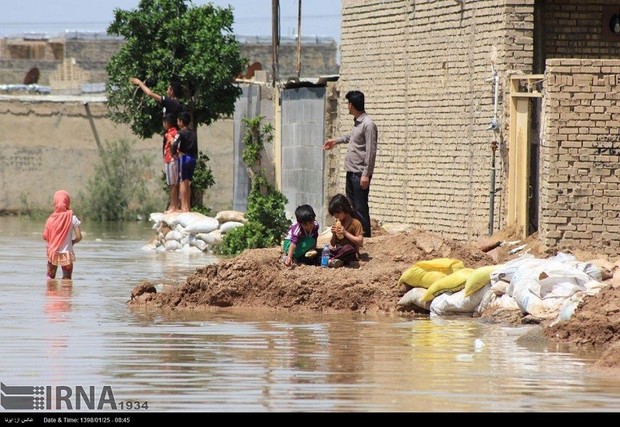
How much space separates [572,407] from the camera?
8.09 meters

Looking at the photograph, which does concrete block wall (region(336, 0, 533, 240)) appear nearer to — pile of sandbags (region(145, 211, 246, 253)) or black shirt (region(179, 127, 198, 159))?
pile of sandbags (region(145, 211, 246, 253))

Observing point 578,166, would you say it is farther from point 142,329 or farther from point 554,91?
point 142,329

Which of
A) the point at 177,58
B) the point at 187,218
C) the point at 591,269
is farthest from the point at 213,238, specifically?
the point at 591,269

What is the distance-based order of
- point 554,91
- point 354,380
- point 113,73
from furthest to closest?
1. point 113,73
2. point 554,91
3. point 354,380

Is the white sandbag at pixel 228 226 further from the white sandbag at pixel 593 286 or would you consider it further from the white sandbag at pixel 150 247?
the white sandbag at pixel 593 286

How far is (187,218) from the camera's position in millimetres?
21031

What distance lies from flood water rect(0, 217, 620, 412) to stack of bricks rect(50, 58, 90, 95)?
30.2 metres

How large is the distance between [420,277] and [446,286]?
308 millimetres

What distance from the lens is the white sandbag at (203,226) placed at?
20734mm

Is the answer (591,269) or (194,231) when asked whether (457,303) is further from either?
(194,231)

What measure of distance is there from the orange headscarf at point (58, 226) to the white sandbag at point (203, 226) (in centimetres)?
499

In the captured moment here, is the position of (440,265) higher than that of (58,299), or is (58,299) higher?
(440,265)

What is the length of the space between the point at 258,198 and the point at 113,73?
4.88 metres

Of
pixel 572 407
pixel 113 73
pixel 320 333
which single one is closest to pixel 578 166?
pixel 320 333
